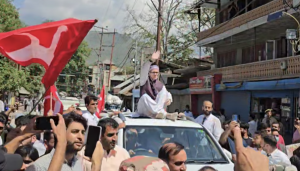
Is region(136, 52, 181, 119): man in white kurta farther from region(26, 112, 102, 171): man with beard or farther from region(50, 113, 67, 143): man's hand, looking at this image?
region(50, 113, 67, 143): man's hand

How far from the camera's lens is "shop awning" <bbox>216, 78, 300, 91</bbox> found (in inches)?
657

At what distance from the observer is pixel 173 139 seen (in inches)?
224

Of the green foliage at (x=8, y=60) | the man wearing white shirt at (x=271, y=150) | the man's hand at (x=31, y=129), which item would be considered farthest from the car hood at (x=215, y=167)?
the green foliage at (x=8, y=60)

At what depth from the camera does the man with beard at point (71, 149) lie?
305 centimetres

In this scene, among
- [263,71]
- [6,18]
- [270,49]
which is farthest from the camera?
[6,18]

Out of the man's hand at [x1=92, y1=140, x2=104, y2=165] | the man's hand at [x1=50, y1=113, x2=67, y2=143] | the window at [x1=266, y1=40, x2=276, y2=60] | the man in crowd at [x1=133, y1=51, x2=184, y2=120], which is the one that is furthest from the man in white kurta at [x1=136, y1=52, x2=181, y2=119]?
the window at [x1=266, y1=40, x2=276, y2=60]

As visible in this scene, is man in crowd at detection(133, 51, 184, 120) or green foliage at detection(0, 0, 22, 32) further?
green foliage at detection(0, 0, 22, 32)

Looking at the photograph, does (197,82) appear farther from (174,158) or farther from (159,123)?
(174,158)

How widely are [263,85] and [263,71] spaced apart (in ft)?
2.53

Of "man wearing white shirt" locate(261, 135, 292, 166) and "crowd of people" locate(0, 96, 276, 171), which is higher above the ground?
"crowd of people" locate(0, 96, 276, 171)

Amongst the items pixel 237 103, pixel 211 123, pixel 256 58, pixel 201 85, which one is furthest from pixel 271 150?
pixel 201 85

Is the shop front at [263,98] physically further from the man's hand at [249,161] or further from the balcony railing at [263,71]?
the man's hand at [249,161]

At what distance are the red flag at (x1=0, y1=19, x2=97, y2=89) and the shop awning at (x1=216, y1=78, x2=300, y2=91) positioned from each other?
518 inches

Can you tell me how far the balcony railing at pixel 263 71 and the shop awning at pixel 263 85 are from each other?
0.77 feet
